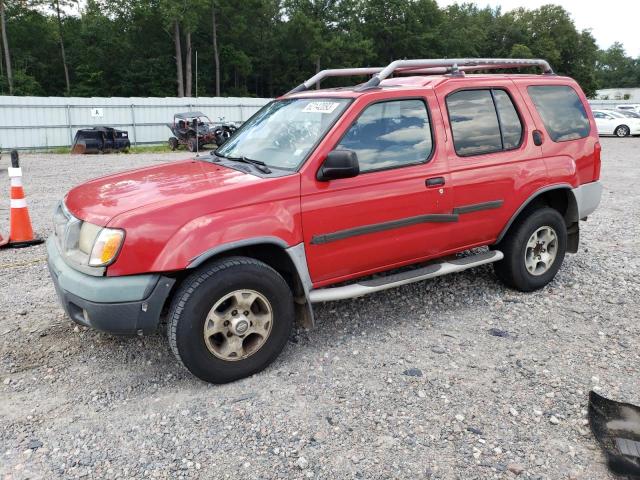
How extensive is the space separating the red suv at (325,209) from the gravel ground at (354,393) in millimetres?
356

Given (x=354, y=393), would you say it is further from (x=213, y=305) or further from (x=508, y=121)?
(x=508, y=121)

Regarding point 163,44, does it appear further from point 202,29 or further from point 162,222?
point 162,222

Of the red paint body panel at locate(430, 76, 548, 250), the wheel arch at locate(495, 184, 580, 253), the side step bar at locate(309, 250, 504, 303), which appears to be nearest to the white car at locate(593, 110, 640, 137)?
the wheel arch at locate(495, 184, 580, 253)

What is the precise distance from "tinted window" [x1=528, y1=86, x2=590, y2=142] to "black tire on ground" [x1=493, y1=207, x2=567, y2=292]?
28.0 inches

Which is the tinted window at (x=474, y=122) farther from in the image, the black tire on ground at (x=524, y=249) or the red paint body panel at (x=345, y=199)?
the black tire on ground at (x=524, y=249)

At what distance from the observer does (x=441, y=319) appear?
460 cm

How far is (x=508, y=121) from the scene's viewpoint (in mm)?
4773

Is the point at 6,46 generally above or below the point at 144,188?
above

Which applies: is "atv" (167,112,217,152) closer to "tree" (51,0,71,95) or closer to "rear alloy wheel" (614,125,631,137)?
"rear alloy wheel" (614,125,631,137)

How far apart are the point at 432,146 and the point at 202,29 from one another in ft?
199

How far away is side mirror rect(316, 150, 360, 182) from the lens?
11.9 feet

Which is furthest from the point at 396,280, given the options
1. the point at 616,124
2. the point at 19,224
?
the point at 616,124

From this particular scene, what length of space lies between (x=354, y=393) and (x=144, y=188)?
75.3 inches

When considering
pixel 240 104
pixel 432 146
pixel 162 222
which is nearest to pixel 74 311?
pixel 162 222
